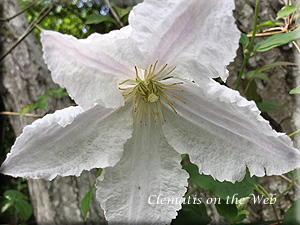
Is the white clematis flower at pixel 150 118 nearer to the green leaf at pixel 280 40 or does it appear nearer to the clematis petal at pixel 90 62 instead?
the clematis petal at pixel 90 62

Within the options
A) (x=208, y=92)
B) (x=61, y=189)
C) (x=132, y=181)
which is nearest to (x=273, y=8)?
(x=208, y=92)

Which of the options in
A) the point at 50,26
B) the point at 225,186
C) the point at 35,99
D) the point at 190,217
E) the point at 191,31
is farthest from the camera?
the point at 50,26

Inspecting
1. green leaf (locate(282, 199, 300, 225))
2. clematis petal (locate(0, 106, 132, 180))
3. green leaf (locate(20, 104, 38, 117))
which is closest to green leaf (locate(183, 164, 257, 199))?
green leaf (locate(282, 199, 300, 225))

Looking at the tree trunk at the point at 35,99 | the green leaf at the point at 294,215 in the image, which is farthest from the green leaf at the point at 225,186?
the tree trunk at the point at 35,99

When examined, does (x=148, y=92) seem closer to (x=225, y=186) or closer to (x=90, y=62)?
(x=90, y=62)

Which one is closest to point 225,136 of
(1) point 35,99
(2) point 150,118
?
(2) point 150,118

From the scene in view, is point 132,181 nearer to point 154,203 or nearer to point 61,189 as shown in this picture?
point 154,203
